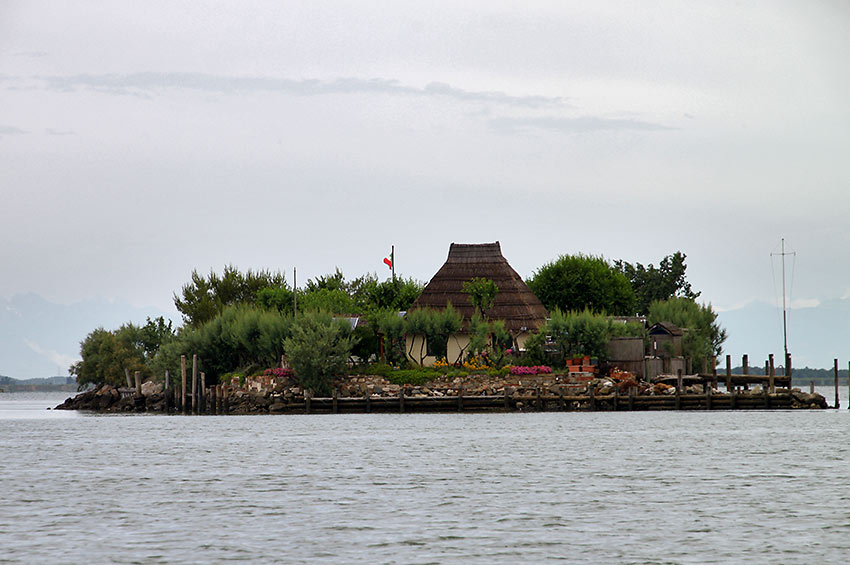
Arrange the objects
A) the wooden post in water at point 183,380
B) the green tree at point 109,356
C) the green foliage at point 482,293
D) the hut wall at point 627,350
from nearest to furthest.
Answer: the hut wall at point 627,350
the wooden post in water at point 183,380
the green foliage at point 482,293
the green tree at point 109,356

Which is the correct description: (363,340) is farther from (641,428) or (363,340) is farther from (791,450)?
(791,450)

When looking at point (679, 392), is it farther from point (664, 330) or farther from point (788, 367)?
point (664, 330)

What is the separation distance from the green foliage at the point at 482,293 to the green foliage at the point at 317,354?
1093 cm

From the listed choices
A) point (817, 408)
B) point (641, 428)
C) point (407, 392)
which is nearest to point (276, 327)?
point (407, 392)

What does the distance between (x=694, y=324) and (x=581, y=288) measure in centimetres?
1471

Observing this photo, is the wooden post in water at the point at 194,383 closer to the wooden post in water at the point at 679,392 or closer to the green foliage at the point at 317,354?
the green foliage at the point at 317,354

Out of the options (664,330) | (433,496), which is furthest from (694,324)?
(433,496)

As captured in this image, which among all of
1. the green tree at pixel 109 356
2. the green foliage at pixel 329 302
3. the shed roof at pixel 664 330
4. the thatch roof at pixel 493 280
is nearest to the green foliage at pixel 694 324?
the shed roof at pixel 664 330

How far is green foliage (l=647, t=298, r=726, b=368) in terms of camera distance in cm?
8706

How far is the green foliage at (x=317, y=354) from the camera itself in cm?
7406

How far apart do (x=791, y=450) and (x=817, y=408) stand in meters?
35.4

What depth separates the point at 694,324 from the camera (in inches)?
3541

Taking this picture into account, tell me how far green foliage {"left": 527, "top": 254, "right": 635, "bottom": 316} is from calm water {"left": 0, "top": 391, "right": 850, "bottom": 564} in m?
43.7

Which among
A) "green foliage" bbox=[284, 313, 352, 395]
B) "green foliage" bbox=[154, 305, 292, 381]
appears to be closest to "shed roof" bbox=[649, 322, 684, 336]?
"green foliage" bbox=[284, 313, 352, 395]
